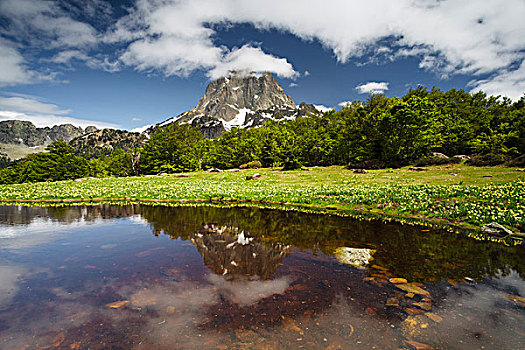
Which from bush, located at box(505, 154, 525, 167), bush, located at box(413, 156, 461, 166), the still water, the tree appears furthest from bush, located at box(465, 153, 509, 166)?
the tree

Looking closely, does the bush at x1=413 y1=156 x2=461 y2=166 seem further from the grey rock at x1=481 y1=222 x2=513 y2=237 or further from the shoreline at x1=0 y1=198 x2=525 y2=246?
the grey rock at x1=481 y1=222 x2=513 y2=237

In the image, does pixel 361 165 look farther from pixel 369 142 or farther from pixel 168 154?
pixel 168 154

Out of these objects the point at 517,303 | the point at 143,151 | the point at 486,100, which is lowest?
the point at 517,303

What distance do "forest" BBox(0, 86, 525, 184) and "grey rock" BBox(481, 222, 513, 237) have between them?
102ft

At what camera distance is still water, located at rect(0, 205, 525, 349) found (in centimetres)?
429

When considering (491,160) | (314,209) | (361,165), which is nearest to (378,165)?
(361,165)

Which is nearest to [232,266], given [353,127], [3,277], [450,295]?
[450,295]

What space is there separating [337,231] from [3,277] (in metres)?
12.5

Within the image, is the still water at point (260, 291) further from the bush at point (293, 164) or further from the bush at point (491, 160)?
the bush at point (293, 164)

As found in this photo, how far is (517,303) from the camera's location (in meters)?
5.41

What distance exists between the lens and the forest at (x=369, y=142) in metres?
45.2

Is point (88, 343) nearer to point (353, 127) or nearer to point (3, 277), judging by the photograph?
point (3, 277)

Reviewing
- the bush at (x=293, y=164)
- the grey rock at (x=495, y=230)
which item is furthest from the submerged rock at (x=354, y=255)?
the bush at (x=293, y=164)

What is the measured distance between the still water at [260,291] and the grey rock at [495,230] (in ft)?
6.62
